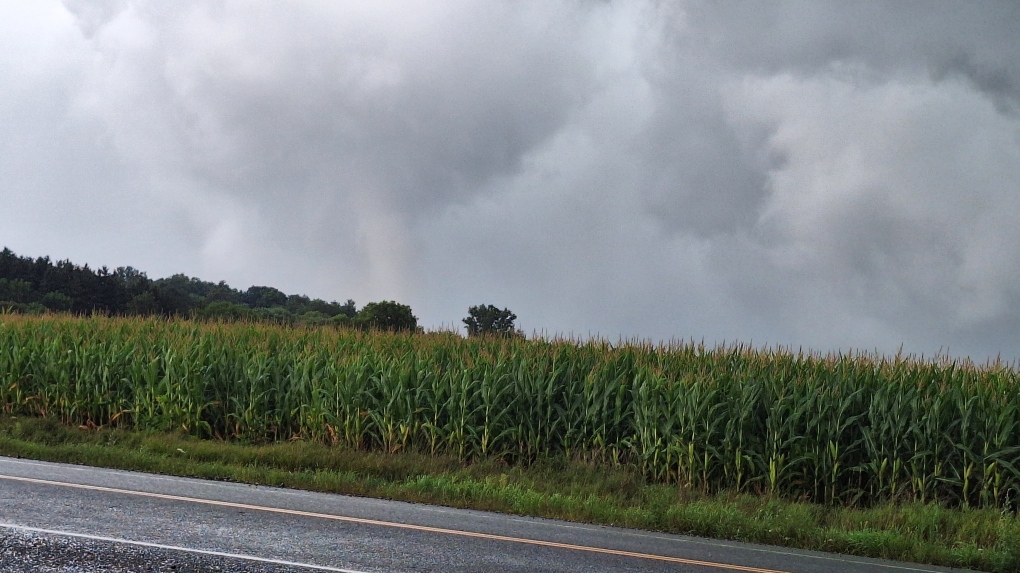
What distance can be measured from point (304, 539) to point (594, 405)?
8.85 meters

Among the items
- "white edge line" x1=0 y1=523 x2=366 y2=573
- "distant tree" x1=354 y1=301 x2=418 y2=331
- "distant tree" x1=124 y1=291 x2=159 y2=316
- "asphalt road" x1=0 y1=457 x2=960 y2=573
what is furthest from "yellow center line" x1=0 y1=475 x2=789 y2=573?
"distant tree" x1=124 y1=291 x2=159 y2=316

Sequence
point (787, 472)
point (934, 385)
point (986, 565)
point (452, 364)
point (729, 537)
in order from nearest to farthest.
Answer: point (986, 565) < point (729, 537) < point (787, 472) < point (934, 385) < point (452, 364)

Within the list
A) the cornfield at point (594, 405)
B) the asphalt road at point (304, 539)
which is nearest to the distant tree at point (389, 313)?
the cornfield at point (594, 405)

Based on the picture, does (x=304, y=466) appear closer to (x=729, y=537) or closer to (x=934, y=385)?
(x=729, y=537)

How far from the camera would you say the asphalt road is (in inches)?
389

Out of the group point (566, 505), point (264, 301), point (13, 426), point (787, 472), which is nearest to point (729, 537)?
point (566, 505)

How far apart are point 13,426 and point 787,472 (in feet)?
57.9

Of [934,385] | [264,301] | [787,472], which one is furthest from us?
[264,301]

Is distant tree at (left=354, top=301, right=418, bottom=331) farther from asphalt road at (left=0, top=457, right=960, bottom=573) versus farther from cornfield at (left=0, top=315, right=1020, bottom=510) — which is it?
asphalt road at (left=0, top=457, right=960, bottom=573)

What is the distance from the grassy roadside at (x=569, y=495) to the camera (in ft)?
44.3

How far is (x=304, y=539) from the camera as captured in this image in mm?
11094

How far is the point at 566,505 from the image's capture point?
1498 centimetres

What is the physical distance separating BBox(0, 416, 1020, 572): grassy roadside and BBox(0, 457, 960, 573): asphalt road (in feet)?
2.27

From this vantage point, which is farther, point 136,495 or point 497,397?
point 497,397
